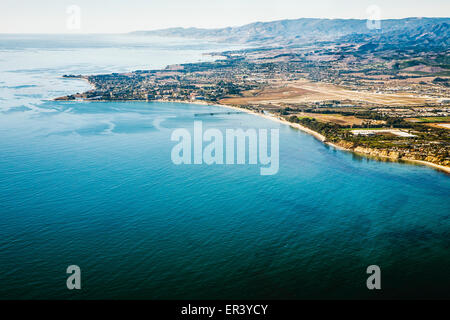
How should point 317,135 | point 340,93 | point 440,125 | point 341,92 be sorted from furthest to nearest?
point 341,92
point 340,93
point 440,125
point 317,135

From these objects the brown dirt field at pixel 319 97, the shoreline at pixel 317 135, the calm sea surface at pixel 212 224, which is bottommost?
the calm sea surface at pixel 212 224

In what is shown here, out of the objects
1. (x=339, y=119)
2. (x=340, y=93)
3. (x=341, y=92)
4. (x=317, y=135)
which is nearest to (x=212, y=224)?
(x=317, y=135)

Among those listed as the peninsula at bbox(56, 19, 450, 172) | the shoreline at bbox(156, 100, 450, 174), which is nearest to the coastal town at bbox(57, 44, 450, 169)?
the peninsula at bbox(56, 19, 450, 172)

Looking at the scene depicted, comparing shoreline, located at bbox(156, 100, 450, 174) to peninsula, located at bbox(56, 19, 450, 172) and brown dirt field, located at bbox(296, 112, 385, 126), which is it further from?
brown dirt field, located at bbox(296, 112, 385, 126)

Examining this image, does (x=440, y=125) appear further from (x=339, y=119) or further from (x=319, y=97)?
(x=319, y=97)

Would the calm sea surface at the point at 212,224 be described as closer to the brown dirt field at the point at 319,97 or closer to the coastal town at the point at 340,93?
the coastal town at the point at 340,93

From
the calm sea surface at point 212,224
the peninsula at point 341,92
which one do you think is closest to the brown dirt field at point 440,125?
the peninsula at point 341,92
